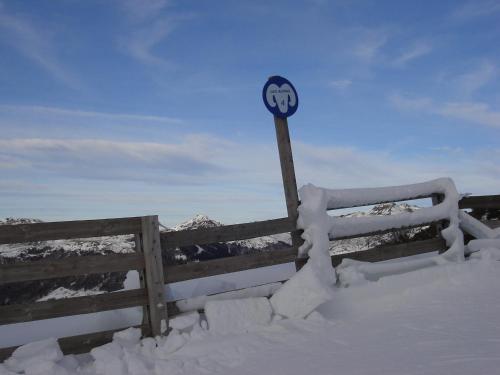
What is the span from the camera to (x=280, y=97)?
6.57m

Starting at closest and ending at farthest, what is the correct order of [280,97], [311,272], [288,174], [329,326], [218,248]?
1. [329,326]
2. [311,272]
3. [288,174]
4. [280,97]
5. [218,248]

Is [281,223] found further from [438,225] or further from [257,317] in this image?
[438,225]

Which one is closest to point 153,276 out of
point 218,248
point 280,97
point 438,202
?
point 280,97

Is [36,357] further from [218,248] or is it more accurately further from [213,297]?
[218,248]

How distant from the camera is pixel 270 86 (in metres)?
6.55

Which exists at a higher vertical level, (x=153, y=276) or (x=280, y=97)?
(x=280, y=97)

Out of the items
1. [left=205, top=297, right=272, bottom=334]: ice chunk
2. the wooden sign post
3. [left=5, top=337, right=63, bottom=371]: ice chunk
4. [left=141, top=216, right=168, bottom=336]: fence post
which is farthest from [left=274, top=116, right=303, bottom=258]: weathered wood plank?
[left=5, top=337, right=63, bottom=371]: ice chunk

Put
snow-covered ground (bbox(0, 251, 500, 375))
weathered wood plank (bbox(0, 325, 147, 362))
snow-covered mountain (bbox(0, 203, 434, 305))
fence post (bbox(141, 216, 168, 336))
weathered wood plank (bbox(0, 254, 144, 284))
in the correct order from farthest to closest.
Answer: snow-covered mountain (bbox(0, 203, 434, 305)), fence post (bbox(141, 216, 168, 336)), weathered wood plank (bbox(0, 325, 147, 362)), weathered wood plank (bbox(0, 254, 144, 284)), snow-covered ground (bbox(0, 251, 500, 375))

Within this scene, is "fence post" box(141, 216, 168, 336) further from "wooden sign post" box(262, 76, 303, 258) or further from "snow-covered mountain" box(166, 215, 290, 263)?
"wooden sign post" box(262, 76, 303, 258)

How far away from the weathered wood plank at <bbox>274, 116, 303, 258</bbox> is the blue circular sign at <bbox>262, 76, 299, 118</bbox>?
132 millimetres

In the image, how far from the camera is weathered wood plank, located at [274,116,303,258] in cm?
630

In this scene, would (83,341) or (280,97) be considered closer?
(83,341)

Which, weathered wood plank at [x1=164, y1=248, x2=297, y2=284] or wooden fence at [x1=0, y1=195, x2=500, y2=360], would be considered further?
weathered wood plank at [x1=164, y1=248, x2=297, y2=284]

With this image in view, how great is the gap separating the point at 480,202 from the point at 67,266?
792 centimetres
